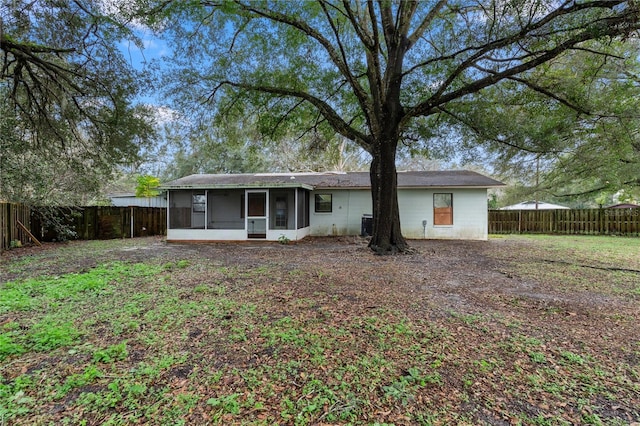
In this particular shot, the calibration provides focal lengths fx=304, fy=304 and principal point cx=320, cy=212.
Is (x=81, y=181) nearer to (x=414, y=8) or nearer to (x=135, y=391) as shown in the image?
(x=135, y=391)

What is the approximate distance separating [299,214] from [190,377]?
10132 mm

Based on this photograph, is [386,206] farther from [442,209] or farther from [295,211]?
[442,209]

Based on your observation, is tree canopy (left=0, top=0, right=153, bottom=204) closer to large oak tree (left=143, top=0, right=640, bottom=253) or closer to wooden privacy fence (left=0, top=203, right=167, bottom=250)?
wooden privacy fence (left=0, top=203, right=167, bottom=250)

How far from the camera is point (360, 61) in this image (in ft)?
32.7

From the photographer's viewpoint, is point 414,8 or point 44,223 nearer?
point 414,8

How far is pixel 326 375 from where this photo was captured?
7.89 ft

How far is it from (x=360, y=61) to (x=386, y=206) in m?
4.96

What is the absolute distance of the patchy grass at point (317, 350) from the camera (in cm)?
204

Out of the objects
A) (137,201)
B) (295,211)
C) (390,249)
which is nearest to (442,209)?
(390,249)

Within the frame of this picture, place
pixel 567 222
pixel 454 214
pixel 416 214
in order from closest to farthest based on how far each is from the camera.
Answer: pixel 454 214, pixel 416 214, pixel 567 222

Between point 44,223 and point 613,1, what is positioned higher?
point 613,1

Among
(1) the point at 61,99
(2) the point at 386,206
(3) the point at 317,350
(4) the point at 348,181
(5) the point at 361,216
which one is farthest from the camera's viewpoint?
(4) the point at 348,181

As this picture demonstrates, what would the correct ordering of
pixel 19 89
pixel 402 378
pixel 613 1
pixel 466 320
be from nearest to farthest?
pixel 402 378 → pixel 466 320 → pixel 613 1 → pixel 19 89

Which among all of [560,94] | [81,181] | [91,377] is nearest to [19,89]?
[81,181]
